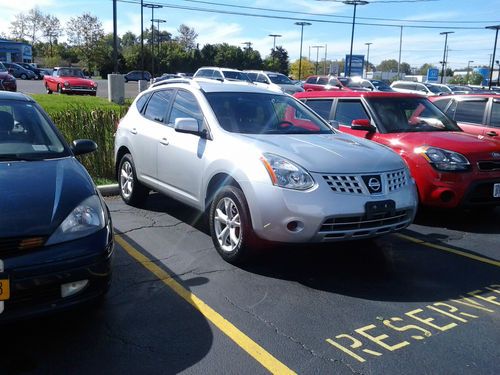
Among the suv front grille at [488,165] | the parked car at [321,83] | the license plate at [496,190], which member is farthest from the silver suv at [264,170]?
the parked car at [321,83]

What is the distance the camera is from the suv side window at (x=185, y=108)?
544 cm

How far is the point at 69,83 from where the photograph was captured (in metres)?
25.6

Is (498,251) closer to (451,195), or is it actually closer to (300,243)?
(451,195)

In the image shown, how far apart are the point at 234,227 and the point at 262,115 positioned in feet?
4.96

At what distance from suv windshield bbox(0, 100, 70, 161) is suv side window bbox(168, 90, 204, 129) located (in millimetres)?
1537

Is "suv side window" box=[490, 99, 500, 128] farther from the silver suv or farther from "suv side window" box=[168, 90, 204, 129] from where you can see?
"suv side window" box=[168, 90, 204, 129]

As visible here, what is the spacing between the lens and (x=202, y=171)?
508 cm

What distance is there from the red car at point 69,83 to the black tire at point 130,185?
2065 cm

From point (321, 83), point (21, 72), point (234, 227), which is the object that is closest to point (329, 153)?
point (234, 227)

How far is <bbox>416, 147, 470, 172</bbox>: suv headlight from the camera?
20.0ft

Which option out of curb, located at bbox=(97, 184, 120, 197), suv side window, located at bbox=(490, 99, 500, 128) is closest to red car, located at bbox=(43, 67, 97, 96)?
curb, located at bbox=(97, 184, 120, 197)

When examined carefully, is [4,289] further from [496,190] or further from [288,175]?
[496,190]

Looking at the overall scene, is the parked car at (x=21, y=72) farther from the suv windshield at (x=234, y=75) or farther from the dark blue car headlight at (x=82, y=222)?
the dark blue car headlight at (x=82, y=222)

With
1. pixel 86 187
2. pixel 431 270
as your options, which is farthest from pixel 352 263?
pixel 86 187
